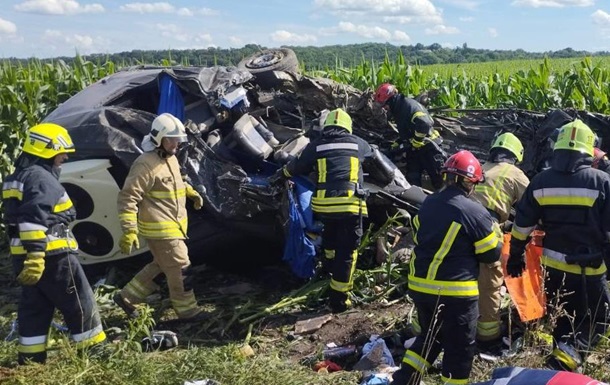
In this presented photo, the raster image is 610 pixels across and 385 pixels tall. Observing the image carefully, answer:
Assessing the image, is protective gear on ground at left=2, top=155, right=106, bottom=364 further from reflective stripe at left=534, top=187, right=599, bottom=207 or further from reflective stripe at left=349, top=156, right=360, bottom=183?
reflective stripe at left=534, top=187, right=599, bottom=207

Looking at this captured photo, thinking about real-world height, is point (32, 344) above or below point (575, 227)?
below

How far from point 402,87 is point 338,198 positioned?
545 centimetres

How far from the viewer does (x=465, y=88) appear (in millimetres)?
10984

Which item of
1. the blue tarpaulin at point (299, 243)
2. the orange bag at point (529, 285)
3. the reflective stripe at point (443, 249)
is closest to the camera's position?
the reflective stripe at point (443, 249)

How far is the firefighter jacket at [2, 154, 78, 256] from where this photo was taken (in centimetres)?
455

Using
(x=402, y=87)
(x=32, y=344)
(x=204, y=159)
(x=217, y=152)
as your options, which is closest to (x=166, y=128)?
(x=204, y=159)

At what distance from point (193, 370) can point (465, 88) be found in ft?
26.0

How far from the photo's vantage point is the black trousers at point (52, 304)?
4.73 metres

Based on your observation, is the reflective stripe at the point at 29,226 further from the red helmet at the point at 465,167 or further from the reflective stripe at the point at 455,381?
the reflective stripe at the point at 455,381

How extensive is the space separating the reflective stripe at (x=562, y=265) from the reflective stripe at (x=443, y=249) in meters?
1.03

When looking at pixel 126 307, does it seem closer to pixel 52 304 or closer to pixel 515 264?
pixel 52 304

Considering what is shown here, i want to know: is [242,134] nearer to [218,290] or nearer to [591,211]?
[218,290]

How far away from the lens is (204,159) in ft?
21.6

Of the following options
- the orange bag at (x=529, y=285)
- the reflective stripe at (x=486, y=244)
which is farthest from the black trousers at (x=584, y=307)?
the reflective stripe at (x=486, y=244)
